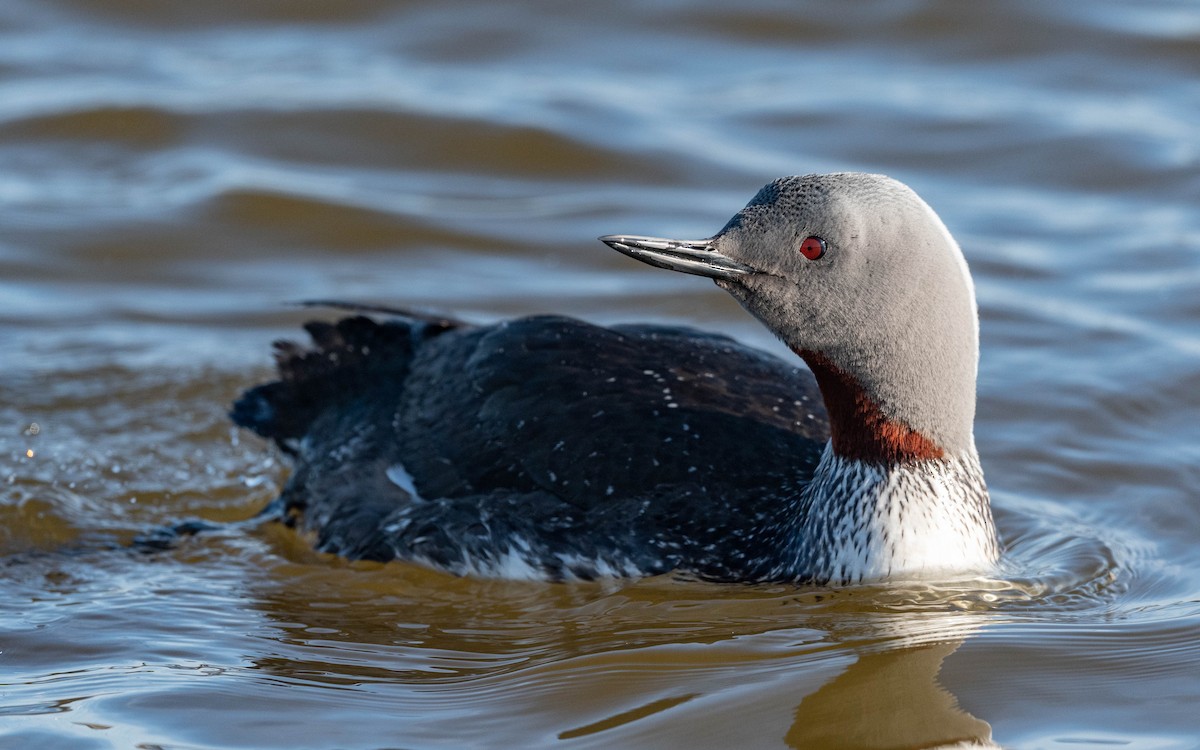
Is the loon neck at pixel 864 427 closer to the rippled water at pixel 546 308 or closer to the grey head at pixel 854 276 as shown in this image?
the grey head at pixel 854 276

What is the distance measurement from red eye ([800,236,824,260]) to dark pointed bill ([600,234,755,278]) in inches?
6.2

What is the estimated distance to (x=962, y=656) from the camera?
177 inches

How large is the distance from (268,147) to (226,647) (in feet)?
17.2

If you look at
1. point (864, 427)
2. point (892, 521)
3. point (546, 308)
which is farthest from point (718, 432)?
point (546, 308)

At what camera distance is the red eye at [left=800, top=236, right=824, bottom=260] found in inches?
176

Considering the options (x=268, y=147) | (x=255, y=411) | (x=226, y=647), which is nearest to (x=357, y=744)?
(x=226, y=647)

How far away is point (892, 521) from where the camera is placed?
4.70 metres

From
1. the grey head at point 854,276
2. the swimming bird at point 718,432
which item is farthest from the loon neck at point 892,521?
the grey head at point 854,276

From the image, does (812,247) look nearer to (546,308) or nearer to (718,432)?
(718,432)

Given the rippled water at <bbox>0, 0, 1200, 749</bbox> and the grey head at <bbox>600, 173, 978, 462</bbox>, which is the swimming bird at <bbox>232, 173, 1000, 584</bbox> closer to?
the grey head at <bbox>600, 173, 978, 462</bbox>

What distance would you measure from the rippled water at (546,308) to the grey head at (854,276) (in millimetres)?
698

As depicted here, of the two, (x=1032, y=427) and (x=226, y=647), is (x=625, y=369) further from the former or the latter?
(x=1032, y=427)

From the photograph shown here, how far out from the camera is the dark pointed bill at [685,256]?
448 cm

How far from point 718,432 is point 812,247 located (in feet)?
2.62
